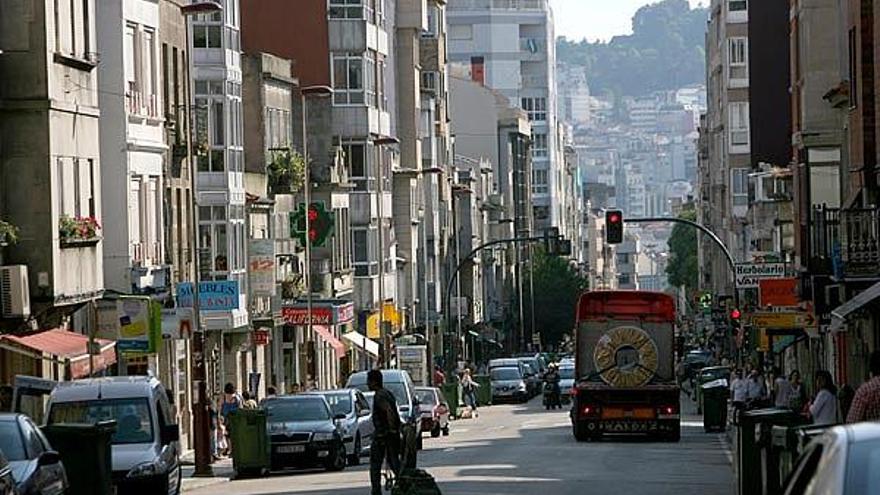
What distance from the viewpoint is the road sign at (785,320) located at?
46.5 metres

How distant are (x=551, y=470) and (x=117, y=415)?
8.67 m

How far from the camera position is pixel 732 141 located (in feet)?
399

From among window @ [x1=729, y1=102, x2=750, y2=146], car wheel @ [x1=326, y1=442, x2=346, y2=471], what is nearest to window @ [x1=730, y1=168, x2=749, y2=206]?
window @ [x1=729, y1=102, x2=750, y2=146]

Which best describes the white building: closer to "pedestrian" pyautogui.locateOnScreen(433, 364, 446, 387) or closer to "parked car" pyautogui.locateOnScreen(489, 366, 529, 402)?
"pedestrian" pyautogui.locateOnScreen(433, 364, 446, 387)

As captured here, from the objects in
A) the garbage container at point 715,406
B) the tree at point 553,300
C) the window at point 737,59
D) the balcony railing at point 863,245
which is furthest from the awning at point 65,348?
the tree at point 553,300

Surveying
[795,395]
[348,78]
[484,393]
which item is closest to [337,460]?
[795,395]

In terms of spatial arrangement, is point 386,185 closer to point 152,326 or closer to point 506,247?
point 152,326

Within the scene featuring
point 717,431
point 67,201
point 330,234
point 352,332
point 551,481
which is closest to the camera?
point 551,481

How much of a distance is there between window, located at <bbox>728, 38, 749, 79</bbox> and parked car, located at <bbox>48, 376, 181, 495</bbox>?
88238mm

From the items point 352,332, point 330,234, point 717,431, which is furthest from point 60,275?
point 352,332

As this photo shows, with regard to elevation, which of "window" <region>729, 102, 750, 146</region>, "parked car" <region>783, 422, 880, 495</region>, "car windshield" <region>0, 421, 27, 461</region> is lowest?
"car windshield" <region>0, 421, 27, 461</region>

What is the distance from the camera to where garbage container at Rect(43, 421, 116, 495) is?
25.6m

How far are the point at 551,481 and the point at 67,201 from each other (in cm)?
1254

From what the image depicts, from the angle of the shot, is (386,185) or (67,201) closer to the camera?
(67,201)
